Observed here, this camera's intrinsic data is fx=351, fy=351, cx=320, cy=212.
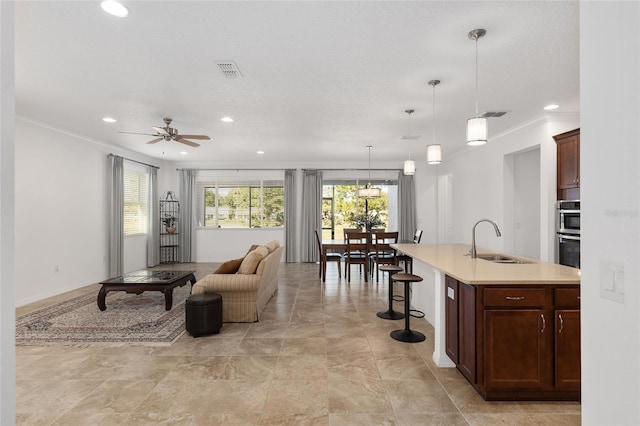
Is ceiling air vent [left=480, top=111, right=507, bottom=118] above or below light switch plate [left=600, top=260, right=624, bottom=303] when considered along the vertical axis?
above

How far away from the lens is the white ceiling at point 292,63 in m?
2.44

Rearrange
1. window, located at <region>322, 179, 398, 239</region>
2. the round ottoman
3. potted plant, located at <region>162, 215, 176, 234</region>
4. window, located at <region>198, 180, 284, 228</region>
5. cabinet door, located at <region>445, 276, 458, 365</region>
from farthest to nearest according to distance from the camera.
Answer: window, located at <region>322, 179, 398, 239</region>, window, located at <region>198, 180, 284, 228</region>, potted plant, located at <region>162, 215, 176, 234</region>, the round ottoman, cabinet door, located at <region>445, 276, 458, 365</region>

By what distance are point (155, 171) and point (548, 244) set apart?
838 cm

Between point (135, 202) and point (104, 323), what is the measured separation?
14.8 feet

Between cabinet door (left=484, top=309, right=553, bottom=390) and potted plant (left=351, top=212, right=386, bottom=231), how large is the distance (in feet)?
17.6

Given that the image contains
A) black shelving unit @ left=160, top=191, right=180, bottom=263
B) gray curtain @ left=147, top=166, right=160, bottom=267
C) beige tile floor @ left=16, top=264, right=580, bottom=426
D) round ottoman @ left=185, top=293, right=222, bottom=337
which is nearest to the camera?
beige tile floor @ left=16, top=264, right=580, bottom=426

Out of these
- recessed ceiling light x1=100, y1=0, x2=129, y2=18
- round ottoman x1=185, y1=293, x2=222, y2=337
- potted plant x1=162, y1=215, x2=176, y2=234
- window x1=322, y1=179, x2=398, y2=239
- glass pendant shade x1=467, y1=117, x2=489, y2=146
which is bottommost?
round ottoman x1=185, y1=293, x2=222, y2=337

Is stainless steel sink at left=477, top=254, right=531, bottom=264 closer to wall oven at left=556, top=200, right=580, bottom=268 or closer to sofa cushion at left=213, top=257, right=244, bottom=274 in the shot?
wall oven at left=556, top=200, right=580, bottom=268

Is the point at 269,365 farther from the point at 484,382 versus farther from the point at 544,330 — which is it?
the point at 544,330

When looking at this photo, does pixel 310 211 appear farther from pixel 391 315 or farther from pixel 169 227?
pixel 391 315

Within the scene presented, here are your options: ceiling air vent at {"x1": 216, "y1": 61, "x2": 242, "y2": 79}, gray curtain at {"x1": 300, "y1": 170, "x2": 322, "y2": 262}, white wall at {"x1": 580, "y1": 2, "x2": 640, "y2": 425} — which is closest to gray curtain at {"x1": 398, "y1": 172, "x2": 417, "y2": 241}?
gray curtain at {"x1": 300, "y1": 170, "x2": 322, "y2": 262}

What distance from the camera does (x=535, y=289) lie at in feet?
7.83

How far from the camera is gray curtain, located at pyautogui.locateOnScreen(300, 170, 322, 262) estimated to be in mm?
9133

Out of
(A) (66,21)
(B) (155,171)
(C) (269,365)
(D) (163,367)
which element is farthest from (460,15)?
(B) (155,171)
